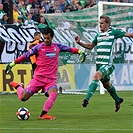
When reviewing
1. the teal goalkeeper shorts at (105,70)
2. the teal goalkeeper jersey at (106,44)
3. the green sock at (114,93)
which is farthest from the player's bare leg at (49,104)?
the green sock at (114,93)

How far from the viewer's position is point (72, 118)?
1299 centimetres

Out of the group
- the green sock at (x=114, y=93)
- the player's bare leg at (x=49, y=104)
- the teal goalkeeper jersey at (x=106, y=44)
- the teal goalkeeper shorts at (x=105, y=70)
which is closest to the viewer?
the player's bare leg at (x=49, y=104)

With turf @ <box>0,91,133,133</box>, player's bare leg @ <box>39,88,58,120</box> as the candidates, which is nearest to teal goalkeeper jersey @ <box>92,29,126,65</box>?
turf @ <box>0,91,133,133</box>

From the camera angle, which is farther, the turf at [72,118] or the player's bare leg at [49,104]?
the player's bare leg at [49,104]

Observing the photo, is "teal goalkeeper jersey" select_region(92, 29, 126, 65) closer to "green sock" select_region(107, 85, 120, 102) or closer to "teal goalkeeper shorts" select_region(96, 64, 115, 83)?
"teal goalkeeper shorts" select_region(96, 64, 115, 83)

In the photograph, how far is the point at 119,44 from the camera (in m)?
23.9

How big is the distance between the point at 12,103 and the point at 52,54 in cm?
464

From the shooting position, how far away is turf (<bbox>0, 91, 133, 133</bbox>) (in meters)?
10.8

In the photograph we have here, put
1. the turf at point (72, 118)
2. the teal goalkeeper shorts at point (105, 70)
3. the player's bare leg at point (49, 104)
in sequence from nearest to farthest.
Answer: the turf at point (72, 118) → the player's bare leg at point (49, 104) → the teal goalkeeper shorts at point (105, 70)

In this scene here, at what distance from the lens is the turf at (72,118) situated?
1083cm

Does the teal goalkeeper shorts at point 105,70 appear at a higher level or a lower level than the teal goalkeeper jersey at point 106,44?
lower

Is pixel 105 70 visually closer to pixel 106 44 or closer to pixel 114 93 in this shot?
pixel 106 44

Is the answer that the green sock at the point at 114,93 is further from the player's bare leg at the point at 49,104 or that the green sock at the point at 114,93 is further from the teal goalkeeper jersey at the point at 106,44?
the player's bare leg at the point at 49,104

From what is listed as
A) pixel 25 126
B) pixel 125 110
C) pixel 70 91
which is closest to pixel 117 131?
pixel 25 126
